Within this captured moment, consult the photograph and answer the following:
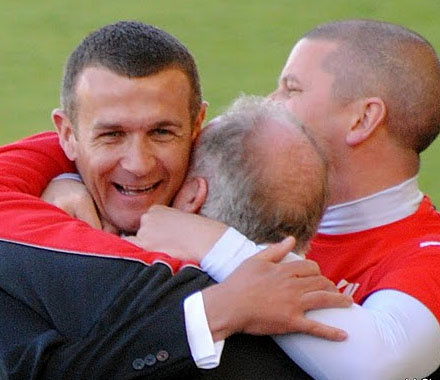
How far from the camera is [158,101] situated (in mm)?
2109

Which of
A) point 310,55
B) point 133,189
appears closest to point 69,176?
point 133,189

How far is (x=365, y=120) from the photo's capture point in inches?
108

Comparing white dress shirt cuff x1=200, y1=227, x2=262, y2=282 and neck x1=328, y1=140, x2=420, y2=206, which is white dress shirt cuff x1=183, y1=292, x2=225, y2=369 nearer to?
white dress shirt cuff x1=200, y1=227, x2=262, y2=282

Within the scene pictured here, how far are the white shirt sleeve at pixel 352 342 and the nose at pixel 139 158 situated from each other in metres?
0.18

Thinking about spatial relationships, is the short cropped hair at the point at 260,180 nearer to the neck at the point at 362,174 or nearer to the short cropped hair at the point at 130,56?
the short cropped hair at the point at 130,56

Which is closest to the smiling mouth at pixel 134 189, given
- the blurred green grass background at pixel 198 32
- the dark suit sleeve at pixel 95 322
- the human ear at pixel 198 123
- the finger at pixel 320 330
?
the human ear at pixel 198 123

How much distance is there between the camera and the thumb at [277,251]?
6.57 feet

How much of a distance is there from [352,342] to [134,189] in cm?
44

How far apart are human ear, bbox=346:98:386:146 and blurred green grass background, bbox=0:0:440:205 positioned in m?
3.40

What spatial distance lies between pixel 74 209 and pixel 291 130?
0.39 meters

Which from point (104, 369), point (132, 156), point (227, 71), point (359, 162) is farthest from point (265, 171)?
point (227, 71)

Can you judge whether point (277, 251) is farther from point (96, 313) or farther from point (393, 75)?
point (393, 75)

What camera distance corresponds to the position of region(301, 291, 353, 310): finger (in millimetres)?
2004

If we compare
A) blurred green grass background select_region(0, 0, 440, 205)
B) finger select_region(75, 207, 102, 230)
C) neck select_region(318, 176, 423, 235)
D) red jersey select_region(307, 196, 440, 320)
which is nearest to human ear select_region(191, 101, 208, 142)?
finger select_region(75, 207, 102, 230)
